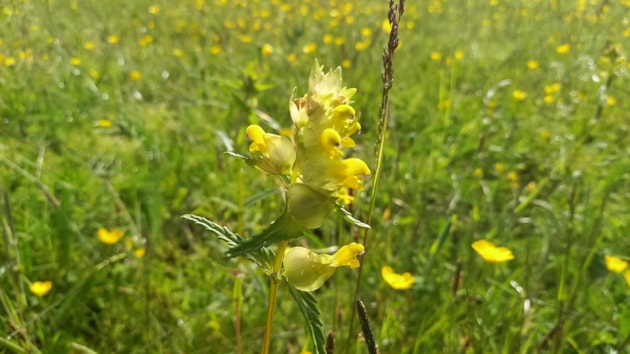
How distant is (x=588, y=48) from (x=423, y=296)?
3.29m

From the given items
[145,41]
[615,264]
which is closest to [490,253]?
[615,264]

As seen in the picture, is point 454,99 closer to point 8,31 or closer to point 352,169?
point 8,31

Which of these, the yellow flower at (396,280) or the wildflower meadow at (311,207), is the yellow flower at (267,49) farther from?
the yellow flower at (396,280)

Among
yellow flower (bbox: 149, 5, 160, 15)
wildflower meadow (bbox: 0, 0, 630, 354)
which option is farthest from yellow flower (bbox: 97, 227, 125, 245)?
yellow flower (bbox: 149, 5, 160, 15)

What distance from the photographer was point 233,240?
2.36ft

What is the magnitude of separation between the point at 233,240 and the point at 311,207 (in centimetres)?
14

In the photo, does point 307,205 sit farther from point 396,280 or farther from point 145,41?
point 145,41

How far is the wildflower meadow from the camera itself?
0.76m

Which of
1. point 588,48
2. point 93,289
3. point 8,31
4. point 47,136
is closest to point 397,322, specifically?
point 93,289

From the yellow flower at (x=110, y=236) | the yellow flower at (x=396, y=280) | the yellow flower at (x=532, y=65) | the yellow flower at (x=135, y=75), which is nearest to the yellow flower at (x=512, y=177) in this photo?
the yellow flower at (x=396, y=280)

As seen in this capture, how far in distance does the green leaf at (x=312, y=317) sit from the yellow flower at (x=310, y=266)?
0.4 inches

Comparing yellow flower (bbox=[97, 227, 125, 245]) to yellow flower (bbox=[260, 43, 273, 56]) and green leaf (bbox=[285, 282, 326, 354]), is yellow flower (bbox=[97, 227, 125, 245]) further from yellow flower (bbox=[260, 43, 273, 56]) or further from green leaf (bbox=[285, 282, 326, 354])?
yellow flower (bbox=[260, 43, 273, 56])

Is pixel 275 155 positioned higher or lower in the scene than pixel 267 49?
higher

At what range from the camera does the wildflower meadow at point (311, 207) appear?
76 cm
